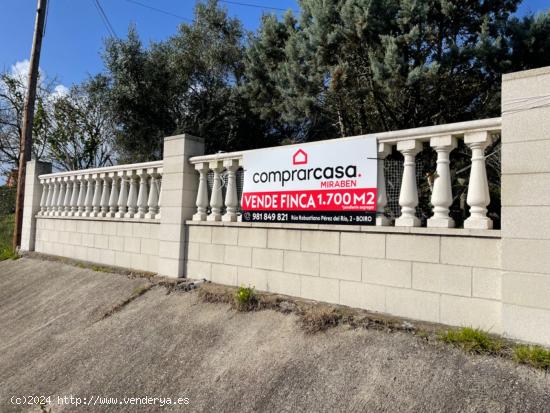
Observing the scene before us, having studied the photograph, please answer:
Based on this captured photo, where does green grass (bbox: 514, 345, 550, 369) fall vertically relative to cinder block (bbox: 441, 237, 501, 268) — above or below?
below

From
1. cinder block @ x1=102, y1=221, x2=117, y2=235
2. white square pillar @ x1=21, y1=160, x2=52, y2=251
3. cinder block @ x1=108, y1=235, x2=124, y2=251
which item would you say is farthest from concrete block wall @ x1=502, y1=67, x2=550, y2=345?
white square pillar @ x1=21, y1=160, x2=52, y2=251

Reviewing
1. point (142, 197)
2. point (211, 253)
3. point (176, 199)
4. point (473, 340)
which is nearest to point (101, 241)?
point (142, 197)

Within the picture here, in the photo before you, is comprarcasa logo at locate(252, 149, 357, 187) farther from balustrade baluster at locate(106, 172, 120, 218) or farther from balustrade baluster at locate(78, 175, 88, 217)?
balustrade baluster at locate(78, 175, 88, 217)

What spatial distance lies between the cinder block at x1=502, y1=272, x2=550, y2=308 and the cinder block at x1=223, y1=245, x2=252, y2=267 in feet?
9.30

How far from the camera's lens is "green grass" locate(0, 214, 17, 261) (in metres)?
9.60

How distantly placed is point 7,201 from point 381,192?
16.2 meters

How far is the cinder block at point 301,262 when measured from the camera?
4.48 metres

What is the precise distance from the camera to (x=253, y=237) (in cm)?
506

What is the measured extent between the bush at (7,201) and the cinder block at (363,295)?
610 inches

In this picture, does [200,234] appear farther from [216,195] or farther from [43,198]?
[43,198]

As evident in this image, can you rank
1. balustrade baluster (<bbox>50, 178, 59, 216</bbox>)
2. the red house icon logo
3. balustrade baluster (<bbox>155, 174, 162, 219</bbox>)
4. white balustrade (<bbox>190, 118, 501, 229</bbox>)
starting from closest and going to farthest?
white balustrade (<bbox>190, 118, 501, 229</bbox>) → the red house icon logo → balustrade baluster (<bbox>155, 174, 162, 219</bbox>) → balustrade baluster (<bbox>50, 178, 59, 216</bbox>)

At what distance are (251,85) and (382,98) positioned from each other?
405 cm

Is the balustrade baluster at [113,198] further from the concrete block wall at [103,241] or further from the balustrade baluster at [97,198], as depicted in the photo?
the balustrade baluster at [97,198]

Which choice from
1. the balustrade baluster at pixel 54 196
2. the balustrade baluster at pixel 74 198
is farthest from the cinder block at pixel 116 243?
the balustrade baluster at pixel 54 196
